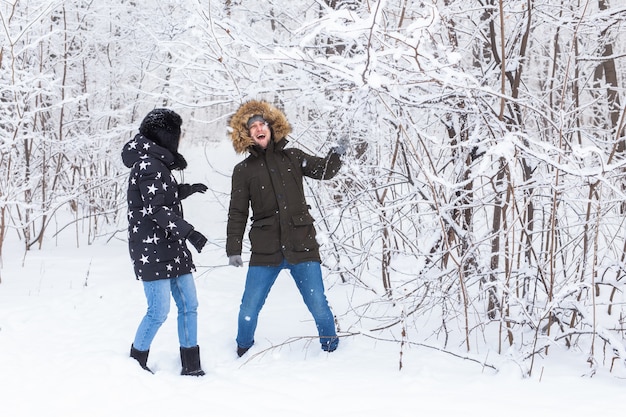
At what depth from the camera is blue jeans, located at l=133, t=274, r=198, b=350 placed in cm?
334

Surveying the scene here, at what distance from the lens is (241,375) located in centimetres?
333

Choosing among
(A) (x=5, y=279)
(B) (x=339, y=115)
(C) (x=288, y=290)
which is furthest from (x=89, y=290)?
(B) (x=339, y=115)

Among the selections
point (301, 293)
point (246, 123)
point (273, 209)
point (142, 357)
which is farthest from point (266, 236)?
point (142, 357)

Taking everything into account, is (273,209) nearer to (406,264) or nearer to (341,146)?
(341,146)

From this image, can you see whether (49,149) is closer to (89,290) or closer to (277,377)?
(89,290)

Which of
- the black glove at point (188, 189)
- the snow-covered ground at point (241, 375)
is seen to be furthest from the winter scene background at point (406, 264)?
the black glove at point (188, 189)

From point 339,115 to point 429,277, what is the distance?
115 centimetres

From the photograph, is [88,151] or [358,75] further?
[88,151]

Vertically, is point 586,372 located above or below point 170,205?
below

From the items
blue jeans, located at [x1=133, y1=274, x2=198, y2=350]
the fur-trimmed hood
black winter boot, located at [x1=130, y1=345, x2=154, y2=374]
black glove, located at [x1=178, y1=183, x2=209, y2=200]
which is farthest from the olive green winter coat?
black winter boot, located at [x1=130, y1=345, x2=154, y2=374]

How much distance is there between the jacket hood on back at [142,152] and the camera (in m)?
3.32

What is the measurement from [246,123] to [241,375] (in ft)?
4.92

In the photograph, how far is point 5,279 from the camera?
527cm

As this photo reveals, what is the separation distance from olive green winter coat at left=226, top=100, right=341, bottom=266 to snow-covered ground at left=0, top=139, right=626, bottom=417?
22.1 inches
